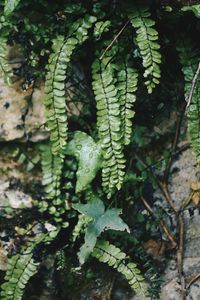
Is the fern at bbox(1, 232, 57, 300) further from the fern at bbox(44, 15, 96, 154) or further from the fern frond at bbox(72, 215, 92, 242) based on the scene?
the fern at bbox(44, 15, 96, 154)

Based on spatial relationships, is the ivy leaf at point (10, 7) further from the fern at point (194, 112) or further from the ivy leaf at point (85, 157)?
the fern at point (194, 112)

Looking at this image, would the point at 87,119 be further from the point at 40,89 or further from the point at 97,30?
the point at 97,30

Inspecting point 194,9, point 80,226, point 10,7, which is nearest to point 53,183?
point 80,226

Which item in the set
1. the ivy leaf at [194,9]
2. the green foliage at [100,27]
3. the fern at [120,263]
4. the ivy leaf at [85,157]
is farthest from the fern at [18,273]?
the ivy leaf at [194,9]

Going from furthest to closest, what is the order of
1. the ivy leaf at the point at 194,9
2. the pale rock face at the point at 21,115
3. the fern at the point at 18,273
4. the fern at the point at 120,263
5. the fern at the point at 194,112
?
1. the pale rock face at the point at 21,115
2. the fern at the point at 18,273
3. the fern at the point at 120,263
4. the fern at the point at 194,112
5. the ivy leaf at the point at 194,9

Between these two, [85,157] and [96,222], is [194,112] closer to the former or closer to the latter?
[85,157]

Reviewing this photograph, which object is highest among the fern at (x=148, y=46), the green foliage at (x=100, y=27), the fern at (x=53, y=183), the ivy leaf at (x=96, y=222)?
the green foliage at (x=100, y=27)
